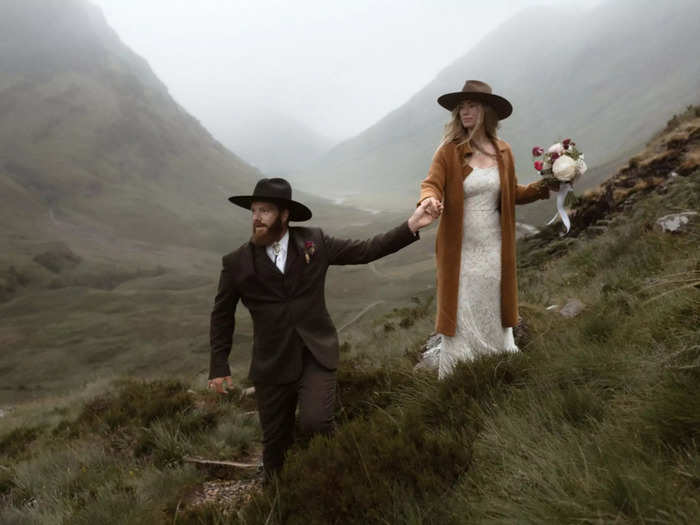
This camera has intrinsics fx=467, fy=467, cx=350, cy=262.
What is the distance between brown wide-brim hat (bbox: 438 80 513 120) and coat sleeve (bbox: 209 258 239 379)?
2.14 meters

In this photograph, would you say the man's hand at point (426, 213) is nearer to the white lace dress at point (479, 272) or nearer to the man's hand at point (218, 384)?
the white lace dress at point (479, 272)

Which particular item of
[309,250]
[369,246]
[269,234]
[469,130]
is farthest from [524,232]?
[269,234]

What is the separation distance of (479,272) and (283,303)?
4.96 feet

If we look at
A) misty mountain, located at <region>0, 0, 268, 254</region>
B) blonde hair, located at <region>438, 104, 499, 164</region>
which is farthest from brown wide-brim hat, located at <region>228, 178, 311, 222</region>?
misty mountain, located at <region>0, 0, 268, 254</region>

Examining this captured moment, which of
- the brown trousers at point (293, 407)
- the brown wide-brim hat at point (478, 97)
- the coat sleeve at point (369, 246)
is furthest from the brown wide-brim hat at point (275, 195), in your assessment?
the brown wide-brim hat at point (478, 97)

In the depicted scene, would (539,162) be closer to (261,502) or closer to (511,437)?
(511,437)

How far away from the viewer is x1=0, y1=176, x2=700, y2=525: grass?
5.51 feet

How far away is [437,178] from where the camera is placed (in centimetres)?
348

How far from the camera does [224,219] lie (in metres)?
111

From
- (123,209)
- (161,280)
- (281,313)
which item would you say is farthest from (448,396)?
(123,209)

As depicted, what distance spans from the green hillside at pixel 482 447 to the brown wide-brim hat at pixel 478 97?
1.69 meters

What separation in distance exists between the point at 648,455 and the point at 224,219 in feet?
375

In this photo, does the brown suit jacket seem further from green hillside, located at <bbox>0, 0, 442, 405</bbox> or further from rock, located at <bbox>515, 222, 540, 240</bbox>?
green hillside, located at <bbox>0, 0, 442, 405</bbox>

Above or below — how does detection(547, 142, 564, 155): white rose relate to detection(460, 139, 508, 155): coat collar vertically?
below
